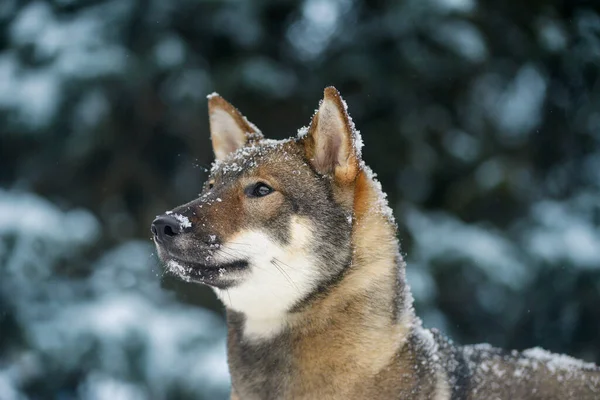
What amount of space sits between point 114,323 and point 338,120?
3.99 meters

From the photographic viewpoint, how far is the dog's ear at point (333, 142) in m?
2.44

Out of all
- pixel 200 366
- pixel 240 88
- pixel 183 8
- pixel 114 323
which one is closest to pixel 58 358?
pixel 114 323

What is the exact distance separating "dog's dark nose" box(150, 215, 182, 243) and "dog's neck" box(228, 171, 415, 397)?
0.43m

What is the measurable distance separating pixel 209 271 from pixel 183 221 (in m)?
0.18

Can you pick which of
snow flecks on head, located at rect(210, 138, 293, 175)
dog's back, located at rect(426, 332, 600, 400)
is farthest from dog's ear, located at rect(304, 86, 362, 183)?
dog's back, located at rect(426, 332, 600, 400)

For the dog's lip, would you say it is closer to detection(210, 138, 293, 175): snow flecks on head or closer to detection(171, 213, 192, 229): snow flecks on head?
detection(171, 213, 192, 229): snow flecks on head

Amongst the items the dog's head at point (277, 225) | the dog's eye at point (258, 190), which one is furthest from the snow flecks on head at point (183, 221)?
the dog's eye at point (258, 190)

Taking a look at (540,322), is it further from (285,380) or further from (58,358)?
(285,380)

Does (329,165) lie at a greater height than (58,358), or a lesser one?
greater

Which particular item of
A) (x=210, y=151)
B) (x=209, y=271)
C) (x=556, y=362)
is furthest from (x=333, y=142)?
(x=210, y=151)

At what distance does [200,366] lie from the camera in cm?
586

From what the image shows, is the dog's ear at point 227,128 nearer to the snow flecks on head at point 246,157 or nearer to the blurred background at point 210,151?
the snow flecks on head at point 246,157

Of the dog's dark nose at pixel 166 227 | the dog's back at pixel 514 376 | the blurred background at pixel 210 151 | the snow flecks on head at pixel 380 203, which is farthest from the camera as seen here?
the blurred background at pixel 210 151

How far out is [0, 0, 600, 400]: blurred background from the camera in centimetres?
592
